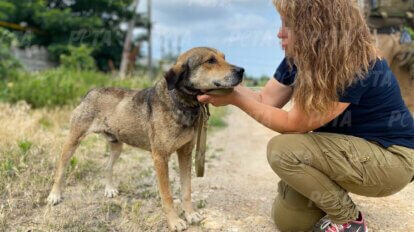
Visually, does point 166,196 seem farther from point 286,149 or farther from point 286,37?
point 286,37

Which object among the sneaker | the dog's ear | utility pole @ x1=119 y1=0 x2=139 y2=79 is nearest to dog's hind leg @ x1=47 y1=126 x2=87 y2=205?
the dog's ear

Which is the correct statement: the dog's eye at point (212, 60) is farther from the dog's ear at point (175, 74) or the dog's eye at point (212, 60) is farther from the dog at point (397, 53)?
the dog at point (397, 53)

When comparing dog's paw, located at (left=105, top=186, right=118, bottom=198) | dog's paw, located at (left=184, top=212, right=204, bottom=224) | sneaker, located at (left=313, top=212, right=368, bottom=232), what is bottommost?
dog's paw, located at (left=105, top=186, right=118, bottom=198)

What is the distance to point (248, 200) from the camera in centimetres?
436

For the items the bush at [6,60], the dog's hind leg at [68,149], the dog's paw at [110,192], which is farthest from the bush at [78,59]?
the dog's paw at [110,192]

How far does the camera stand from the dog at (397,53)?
5961 millimetres

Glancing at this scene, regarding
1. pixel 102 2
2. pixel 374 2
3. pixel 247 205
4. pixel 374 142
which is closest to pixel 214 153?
pixel 247 205

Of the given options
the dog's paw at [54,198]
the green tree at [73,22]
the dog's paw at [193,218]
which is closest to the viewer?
the dog's paw at [193,218]

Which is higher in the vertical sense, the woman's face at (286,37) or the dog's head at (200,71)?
the woman's face at (286,37)

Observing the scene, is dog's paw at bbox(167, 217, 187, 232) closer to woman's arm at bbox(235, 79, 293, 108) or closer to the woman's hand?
the woman's hand

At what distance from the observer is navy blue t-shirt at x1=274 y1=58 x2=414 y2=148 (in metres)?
3.12

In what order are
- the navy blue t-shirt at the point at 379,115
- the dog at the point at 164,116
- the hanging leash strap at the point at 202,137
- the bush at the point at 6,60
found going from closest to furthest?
the navy blue t-shirt at the point at 379,115, the dog at the point at 164,116, the hanging leash strap at the point at 202,137, the bush at the point at 6,60

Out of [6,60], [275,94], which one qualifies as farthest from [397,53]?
[6,60]

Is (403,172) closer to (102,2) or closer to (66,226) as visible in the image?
(66,226)
